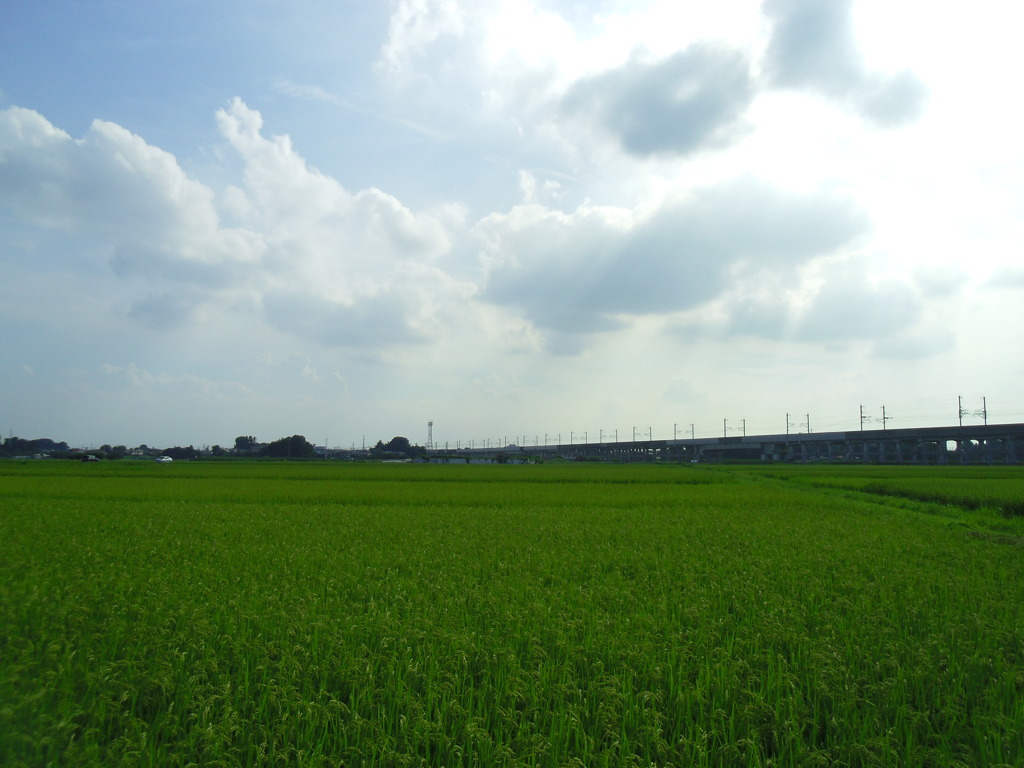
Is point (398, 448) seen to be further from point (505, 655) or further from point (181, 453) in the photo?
point (505, 655)

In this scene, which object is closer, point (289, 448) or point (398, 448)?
point (289, 448)

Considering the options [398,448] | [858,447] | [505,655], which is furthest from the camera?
[398,448]

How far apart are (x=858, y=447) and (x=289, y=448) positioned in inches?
4397

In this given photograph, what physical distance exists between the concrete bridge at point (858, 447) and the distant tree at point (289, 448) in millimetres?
38606

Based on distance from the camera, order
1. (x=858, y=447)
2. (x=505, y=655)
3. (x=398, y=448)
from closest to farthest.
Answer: (x=505, y=655) → (x=858, y=447) → (x=398, y=448)

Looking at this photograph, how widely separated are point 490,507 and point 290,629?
14865 millimetres

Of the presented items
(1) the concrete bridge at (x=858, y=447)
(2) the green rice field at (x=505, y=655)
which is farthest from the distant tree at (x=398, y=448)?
(2) the green rice field at (x=505, y=655)

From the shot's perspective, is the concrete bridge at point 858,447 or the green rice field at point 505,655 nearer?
the green rice field at point 505,655

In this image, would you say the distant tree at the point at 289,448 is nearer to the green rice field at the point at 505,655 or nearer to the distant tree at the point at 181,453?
the distant tree at the point at 181,453

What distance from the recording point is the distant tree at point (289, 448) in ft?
380

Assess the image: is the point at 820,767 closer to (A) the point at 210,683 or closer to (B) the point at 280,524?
(A) the point at 210,683

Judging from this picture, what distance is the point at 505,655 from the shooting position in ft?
15.5

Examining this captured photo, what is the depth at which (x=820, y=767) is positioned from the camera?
353 cm

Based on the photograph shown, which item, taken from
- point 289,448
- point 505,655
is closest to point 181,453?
point 289,448
